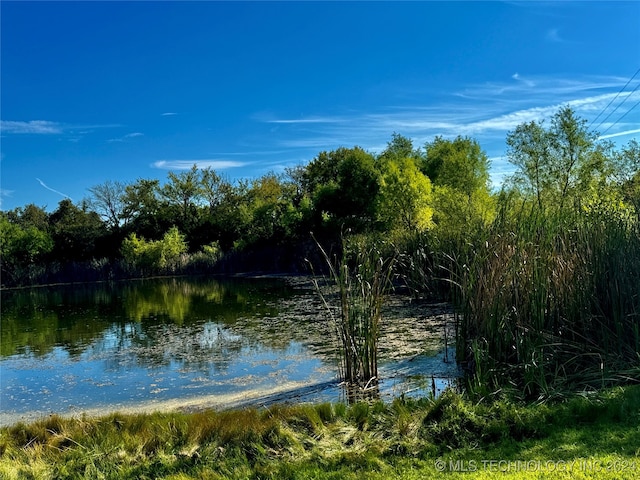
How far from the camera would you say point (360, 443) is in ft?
11.6

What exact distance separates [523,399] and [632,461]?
1.26 metres

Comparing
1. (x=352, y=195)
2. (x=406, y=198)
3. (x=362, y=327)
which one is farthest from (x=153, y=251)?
(x=362, y=327)

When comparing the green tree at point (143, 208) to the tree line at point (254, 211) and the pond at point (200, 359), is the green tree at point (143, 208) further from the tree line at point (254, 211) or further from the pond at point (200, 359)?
the pond at point (200, 359)

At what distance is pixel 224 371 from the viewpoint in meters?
6.88

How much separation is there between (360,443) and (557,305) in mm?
2528

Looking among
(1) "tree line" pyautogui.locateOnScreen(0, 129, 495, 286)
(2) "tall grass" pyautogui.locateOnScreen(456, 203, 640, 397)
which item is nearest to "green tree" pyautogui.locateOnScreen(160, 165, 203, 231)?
(1) "tree line" pyautogui.locateOnScreen(0, 129, 495, 286)

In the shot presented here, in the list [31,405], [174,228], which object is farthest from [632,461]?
[174,228]

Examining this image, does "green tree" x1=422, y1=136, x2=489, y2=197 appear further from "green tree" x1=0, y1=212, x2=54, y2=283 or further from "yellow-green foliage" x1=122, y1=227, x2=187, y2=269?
"green tree" x1=0, y1=212, x2=54, y2=283

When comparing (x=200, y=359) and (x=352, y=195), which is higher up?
(x=352, y=195)

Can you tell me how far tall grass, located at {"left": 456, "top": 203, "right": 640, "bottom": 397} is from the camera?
14.5 feet

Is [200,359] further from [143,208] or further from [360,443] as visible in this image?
[143,208]

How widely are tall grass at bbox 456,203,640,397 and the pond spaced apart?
34.6 inches

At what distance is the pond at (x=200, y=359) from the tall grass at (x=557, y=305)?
2.89 ft

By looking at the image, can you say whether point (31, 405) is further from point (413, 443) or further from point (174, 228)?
point (174, 228)
